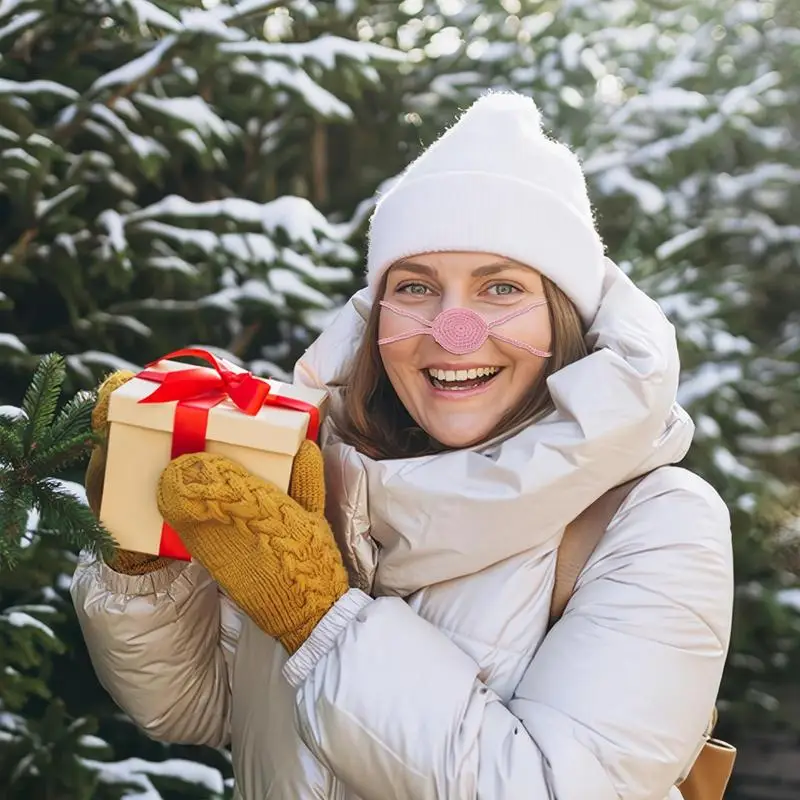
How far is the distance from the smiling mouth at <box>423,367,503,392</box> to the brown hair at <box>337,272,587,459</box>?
74 millimetres

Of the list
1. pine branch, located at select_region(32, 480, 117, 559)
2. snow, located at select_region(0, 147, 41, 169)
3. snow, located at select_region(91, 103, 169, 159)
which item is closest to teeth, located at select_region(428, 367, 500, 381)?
pine branch, located at select_region(32, 480, 117, 559)

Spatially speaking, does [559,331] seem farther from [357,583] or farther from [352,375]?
[357,583]

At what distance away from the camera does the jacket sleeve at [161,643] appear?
1707mm

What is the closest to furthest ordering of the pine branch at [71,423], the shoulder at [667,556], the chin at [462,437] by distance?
the pine branch at [71,423]
the shoulder at [667,556]
the chin at [462,437]

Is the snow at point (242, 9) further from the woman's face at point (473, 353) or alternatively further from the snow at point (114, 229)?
the woman's face at point (473, 353)

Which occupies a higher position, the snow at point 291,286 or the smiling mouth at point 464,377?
the smiling mouth at point 464,377

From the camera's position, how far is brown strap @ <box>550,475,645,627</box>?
62.6 inches

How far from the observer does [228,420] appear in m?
1.47

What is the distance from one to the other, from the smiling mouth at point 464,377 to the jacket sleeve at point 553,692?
1.20ft

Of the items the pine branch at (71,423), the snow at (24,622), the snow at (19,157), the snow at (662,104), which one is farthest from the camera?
the snow at (662,104)

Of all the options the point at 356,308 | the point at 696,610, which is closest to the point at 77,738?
the point at 356,308

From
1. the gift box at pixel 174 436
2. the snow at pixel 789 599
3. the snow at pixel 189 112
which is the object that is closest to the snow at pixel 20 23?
the snow at pixel 189 112

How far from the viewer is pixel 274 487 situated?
1.47 m

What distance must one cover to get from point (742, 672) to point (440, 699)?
348 cm
